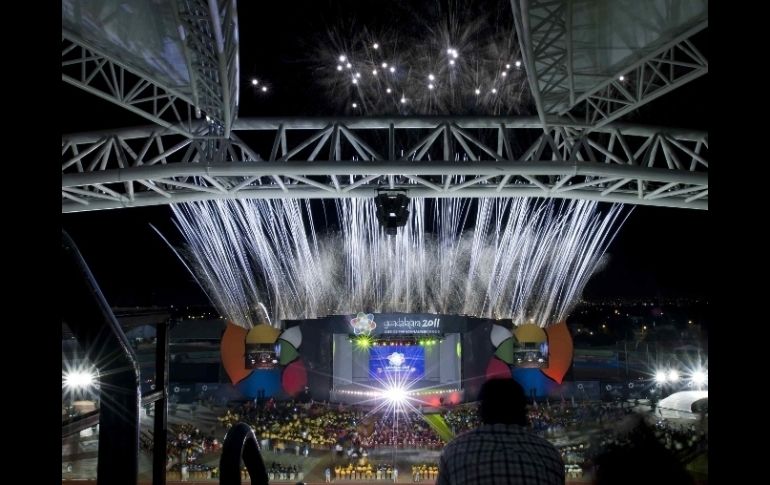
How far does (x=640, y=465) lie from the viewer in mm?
1558

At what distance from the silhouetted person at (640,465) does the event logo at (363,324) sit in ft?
70.7

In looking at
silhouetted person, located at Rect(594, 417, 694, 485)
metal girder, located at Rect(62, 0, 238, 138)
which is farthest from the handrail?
metal girder, located at Rect(62, 0, 238, 138)

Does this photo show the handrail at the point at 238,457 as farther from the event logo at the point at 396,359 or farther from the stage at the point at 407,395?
the event logo at the point at 396,359

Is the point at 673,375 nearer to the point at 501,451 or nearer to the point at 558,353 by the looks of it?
the point at 558,353

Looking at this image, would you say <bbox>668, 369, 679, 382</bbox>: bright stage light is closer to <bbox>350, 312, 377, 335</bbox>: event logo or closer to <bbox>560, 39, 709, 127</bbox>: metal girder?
<bbox>350, 312, 377, 335</bbox>: event logo

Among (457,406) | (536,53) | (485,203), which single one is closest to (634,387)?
(457,406)

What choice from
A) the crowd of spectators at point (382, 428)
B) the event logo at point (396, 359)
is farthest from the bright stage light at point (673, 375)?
the event logo at point (396, 359)

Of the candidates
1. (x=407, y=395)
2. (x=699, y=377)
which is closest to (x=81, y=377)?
(x=407, y=395)

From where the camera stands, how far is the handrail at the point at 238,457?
1931 mm

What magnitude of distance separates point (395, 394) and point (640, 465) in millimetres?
21751

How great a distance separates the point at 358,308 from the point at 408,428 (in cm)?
1419
